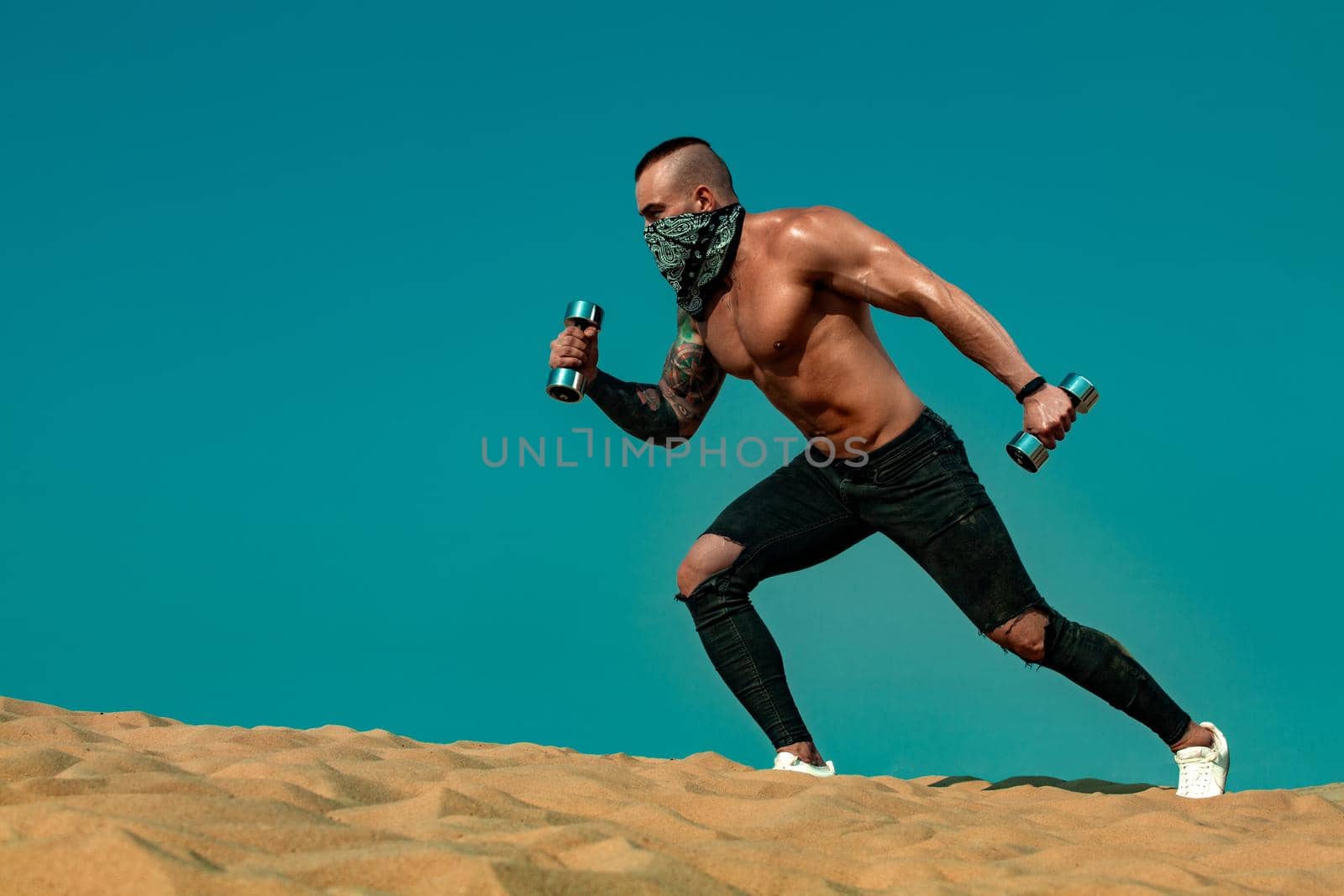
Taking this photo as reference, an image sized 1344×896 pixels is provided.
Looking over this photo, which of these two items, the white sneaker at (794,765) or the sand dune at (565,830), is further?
the white sneaker at (794,765)

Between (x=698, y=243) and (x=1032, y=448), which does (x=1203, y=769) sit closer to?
(x=1032, y=448)

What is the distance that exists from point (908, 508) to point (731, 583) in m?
0.63

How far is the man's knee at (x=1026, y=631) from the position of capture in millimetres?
4031

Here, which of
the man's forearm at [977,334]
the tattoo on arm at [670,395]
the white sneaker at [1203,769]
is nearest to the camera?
the man's forearm at [977,334]

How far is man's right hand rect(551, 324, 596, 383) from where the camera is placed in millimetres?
4512

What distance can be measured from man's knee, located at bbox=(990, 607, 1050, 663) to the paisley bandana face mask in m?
1.50

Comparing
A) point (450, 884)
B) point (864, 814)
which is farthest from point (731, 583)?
point (450, 884)

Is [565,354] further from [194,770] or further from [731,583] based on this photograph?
[194,770]

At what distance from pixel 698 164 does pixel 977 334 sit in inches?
44.8

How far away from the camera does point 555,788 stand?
3.06 m

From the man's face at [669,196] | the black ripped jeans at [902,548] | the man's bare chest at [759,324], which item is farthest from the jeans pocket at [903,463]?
the man's face at [669,196]

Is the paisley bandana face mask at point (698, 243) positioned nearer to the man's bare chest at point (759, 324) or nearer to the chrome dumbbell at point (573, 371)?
the man's bare chest at point (759, 324)

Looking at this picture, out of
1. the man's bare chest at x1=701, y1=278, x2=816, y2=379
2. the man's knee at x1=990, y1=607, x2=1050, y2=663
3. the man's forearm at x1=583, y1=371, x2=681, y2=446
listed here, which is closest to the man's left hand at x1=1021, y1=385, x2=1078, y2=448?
the man's knee at x1=990, y1=607, x2=1050, y2=663

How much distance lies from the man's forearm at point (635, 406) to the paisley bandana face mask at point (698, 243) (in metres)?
0.56
